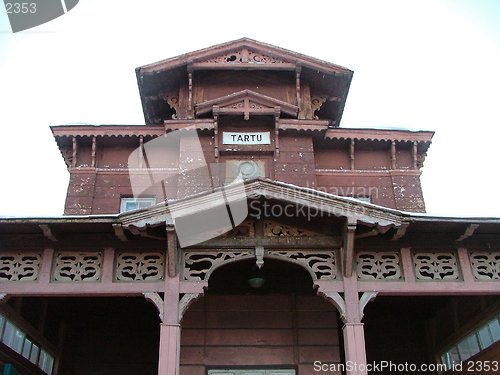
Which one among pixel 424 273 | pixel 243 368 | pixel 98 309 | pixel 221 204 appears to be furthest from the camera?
pixel 98 309

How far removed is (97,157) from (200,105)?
9.91 feet

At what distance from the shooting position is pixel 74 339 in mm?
14484

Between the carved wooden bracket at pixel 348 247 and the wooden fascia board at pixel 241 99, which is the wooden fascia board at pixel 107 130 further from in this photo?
the carved wooden bracket at pixel 348 247

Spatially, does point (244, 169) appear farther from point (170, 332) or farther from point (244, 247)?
point (170, 332)

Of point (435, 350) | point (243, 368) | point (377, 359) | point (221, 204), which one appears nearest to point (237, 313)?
point (243, 368)

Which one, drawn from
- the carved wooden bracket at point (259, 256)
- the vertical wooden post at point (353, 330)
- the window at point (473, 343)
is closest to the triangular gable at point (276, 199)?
the carved wooden bracket at point (259, 256)

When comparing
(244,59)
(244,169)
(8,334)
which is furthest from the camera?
(244,59)

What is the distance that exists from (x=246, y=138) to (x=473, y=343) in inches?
284

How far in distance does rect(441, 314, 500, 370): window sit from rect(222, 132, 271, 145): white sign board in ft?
21.7

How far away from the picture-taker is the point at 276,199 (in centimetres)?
1055

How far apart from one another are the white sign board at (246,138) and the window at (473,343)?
21.7 feet

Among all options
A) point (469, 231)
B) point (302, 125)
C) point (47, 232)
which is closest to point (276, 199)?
point (469, 231)

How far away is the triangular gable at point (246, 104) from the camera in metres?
15.6

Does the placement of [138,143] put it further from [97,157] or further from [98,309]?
[98,309]
